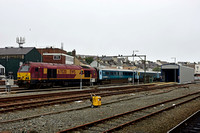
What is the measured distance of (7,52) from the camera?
182 feet

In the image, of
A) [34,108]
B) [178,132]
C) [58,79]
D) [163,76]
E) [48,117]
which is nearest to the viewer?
[178,132]

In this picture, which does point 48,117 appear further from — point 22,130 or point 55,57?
point 55,57

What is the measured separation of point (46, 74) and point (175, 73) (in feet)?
95.7

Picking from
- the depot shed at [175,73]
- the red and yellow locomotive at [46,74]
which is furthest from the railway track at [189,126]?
the depot shed at [175,73]

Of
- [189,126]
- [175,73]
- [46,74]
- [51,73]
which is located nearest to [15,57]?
[51,73]

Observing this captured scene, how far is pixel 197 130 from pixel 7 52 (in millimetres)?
55791

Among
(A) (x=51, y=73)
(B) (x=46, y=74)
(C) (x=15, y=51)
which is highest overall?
(C) (x=15, y=51)

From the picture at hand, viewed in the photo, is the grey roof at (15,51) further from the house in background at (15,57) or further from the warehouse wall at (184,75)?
the warehouse wall at (184,75)

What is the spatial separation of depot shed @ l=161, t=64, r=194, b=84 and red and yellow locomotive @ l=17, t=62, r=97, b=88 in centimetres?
1767

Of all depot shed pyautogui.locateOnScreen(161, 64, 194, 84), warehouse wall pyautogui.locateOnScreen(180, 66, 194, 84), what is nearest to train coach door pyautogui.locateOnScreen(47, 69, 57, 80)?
depot shed pyautogui.locateOnScreen(161, 64, 194, 84)

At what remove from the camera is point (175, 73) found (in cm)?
4381

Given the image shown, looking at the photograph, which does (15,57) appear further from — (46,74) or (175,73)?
(175,73)

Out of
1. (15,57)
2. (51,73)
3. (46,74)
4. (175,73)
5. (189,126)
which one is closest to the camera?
(189,126)

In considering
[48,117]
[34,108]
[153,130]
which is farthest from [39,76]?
[153,130]
